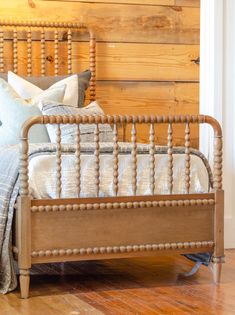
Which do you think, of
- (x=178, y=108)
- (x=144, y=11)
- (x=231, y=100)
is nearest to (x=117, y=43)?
(x=144, y=11)

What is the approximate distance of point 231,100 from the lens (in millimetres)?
4336

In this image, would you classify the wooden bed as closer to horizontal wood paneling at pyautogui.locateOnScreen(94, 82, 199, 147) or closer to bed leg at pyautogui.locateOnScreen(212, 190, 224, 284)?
bed leg at pyautogui.locateOnScreen(212, 190, 224, 284)

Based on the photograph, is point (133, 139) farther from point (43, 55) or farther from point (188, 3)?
point (188, 3)

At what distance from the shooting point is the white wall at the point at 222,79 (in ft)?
14.1

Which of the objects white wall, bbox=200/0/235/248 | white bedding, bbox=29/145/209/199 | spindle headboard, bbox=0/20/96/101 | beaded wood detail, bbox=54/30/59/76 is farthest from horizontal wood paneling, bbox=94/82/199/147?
white bedding, bbox=29/145/209/199

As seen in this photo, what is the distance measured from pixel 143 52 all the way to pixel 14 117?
1273 mm

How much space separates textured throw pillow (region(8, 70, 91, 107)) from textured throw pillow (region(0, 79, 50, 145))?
222 mm

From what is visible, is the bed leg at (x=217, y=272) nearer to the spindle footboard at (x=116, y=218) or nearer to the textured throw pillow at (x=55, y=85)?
the spindle footboard at (x=116, y=218)

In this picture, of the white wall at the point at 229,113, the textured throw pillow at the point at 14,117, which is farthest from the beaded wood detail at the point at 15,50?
→ the white wall at the point at 229,113

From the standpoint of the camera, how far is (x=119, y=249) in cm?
320

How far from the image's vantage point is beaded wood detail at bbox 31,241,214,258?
3105 mm

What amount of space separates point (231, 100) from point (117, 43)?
0.95 m

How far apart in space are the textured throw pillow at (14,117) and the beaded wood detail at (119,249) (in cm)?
100

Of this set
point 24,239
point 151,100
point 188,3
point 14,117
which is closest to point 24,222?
point 24,239
